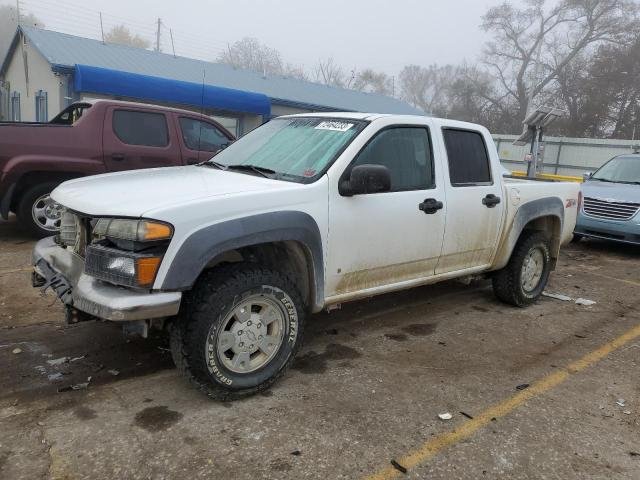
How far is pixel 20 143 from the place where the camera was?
6.64 meters

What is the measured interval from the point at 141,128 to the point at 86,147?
0.81m

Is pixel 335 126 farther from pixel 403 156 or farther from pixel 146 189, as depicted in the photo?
pixel 146 189

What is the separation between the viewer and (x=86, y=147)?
707 centimetres

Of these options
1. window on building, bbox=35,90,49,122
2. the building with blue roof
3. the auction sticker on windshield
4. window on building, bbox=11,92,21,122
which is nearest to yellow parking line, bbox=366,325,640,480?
the auction sticker on windshield

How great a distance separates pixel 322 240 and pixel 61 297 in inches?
64.0

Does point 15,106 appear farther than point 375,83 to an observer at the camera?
No

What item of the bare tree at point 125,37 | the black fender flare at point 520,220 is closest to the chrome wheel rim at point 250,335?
the black fender flare at point 520,220

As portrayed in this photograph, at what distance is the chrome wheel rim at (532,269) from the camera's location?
5512 mm

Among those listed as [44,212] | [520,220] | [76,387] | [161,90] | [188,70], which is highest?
[188,70]

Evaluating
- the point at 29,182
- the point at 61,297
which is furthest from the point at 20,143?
the point at 61,297

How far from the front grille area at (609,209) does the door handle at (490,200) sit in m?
5.12

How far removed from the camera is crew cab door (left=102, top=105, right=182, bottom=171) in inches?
287

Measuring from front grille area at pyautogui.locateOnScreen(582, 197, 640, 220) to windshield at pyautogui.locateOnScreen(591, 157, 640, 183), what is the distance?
3.17 ft

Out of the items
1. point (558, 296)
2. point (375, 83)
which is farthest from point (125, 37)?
point (558, 296)
